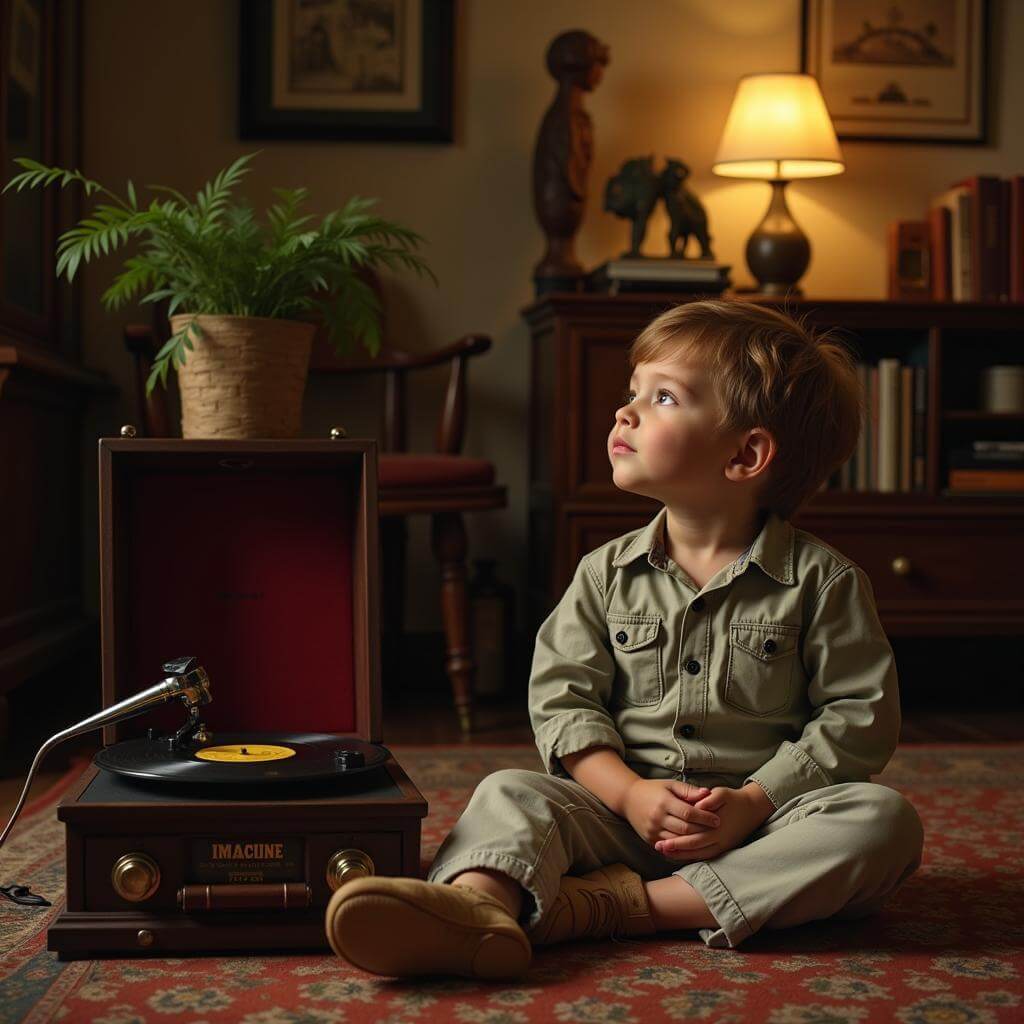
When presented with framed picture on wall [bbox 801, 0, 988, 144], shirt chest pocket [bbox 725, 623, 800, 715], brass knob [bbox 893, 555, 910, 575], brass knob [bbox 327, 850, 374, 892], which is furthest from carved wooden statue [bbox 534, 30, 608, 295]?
brass knob [bbox 327, 850, 374, 892]

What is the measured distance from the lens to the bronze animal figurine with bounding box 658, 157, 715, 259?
286cm

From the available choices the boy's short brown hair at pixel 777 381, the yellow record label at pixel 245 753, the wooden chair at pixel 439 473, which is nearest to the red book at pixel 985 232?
the wooden chair at pixel 439 473

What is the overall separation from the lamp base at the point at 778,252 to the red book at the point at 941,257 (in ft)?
1.01

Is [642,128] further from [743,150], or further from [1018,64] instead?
[1018,64]

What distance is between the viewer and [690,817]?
126cm

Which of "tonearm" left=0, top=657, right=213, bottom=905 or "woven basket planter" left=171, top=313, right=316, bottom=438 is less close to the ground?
"woven basket planter" left=171, top=313, right=316, bottom=438

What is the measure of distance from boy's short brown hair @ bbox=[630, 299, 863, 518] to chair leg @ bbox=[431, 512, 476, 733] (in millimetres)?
1178

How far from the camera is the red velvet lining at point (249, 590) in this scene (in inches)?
58.9

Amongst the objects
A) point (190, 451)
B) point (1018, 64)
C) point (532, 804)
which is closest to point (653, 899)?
point (532, 804)

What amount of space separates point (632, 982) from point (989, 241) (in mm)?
2234

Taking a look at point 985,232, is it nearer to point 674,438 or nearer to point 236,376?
point 674,438

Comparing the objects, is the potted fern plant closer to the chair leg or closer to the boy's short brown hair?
the boy's short brown hair

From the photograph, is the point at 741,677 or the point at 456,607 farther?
the point at 456,607

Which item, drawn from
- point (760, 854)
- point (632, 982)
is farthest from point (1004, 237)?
point (632, 982)
